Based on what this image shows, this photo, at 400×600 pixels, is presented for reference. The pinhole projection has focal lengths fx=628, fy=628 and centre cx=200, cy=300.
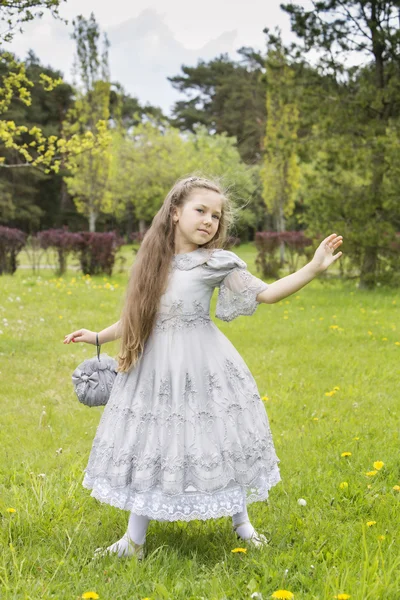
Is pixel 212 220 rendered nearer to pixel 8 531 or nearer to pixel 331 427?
pixel 8 531

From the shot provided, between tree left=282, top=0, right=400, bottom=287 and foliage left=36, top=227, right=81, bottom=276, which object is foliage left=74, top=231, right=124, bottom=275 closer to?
foliage left=36, top=227, right=81, bottom=276

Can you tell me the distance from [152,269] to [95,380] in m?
0.55

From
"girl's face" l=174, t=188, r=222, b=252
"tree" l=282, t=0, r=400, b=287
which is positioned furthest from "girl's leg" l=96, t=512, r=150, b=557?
"tree" l=282, t=0, r=400, b=287

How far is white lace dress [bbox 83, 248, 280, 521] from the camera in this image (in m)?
2.45

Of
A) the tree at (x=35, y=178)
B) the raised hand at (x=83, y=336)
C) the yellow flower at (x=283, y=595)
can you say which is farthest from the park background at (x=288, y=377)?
the tree at (x=35, y=178)

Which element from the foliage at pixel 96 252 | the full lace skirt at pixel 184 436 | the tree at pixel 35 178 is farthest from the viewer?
the tree at pixel 35 178

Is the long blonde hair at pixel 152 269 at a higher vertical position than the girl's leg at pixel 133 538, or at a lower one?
higher

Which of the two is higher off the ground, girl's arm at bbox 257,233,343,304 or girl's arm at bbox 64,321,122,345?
girl's arm at bbox 257,233,343,304

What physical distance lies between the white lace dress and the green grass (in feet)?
0.83

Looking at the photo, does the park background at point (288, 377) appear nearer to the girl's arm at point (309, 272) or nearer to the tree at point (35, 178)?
the girl's arm at point (309, 272)

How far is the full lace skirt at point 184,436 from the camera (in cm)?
245

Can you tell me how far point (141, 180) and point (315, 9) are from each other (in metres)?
20.4

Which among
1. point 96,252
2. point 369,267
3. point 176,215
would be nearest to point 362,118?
point 369,267

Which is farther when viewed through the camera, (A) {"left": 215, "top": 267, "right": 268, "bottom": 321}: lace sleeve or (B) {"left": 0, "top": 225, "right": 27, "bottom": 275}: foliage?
(B) {"left": 0, "top": 225, "right": 27, "bottom": 275}: foliage
